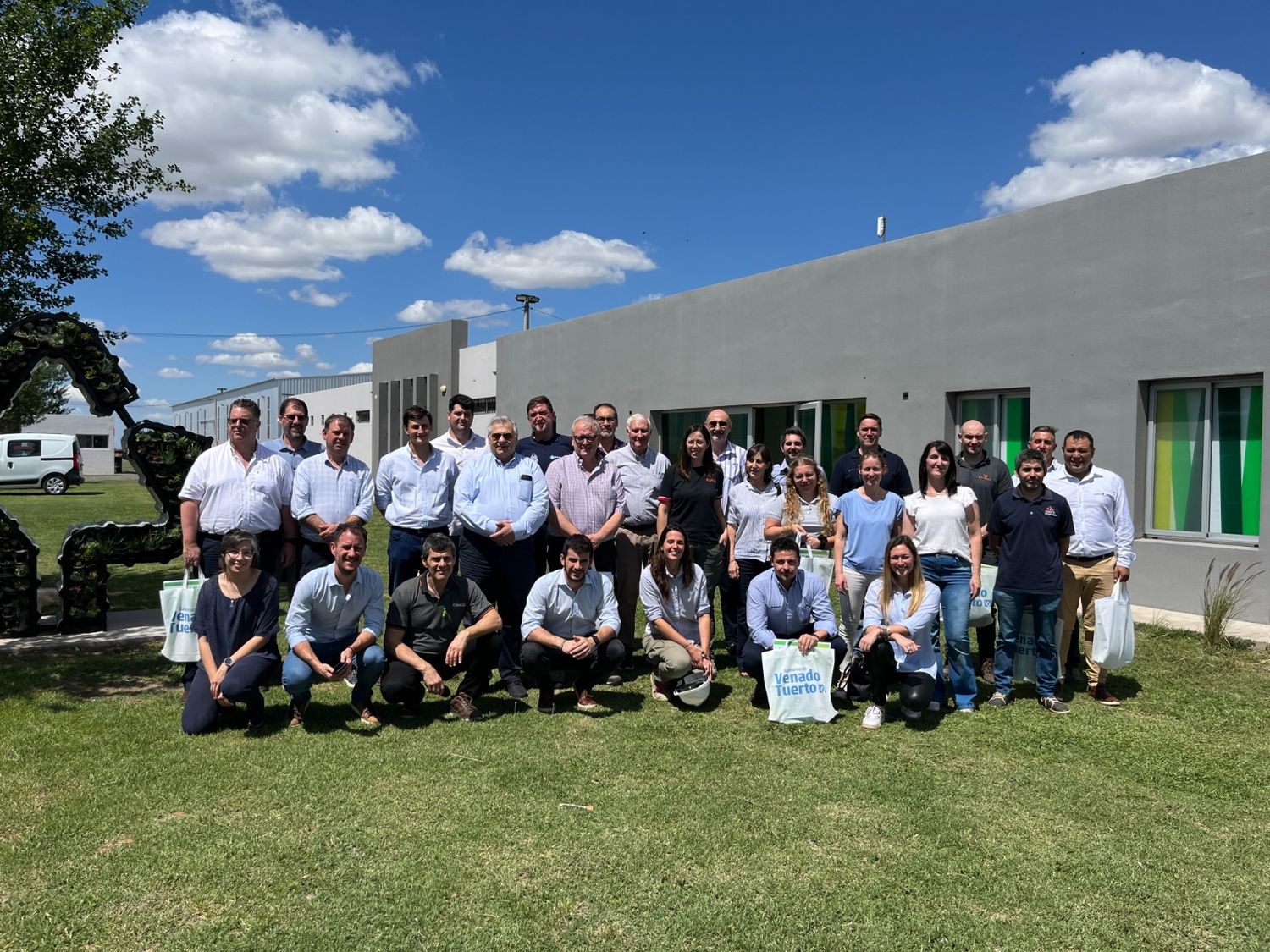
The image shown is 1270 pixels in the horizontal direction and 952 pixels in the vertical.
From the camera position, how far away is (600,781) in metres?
4.29

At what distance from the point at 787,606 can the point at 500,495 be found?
6.33ft

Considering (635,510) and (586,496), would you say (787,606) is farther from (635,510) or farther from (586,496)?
(586,496)

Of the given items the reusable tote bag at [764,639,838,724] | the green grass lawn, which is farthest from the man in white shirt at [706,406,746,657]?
the reusable tote bag at [764,639,838,724]

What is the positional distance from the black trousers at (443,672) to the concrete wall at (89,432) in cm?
5201

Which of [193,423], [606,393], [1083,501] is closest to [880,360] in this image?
[1083,501]

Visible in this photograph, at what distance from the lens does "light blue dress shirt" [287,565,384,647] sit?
5031 millimetres

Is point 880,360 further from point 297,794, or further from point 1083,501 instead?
point 297,794

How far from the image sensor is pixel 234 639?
5.01 metres

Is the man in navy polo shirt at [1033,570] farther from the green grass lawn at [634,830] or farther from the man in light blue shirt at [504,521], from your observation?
the man in light blue shirt at [504,521]

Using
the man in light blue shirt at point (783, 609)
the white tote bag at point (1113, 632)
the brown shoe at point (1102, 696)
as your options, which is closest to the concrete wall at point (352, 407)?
the man in light blue shirt at point (783, 609)

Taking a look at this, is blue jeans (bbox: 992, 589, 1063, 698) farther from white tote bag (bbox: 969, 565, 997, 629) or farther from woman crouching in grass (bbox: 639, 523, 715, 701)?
woman crouching in grass (bbox: 639, 523, 715, 701)

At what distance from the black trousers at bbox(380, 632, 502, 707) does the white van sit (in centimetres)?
2970

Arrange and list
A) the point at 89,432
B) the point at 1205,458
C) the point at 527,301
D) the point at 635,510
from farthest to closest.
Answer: the point at 89,432, the point at 527,301, the point at 1205,458, the point at 635,510

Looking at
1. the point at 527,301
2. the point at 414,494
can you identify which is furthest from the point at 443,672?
the point at 527,301
